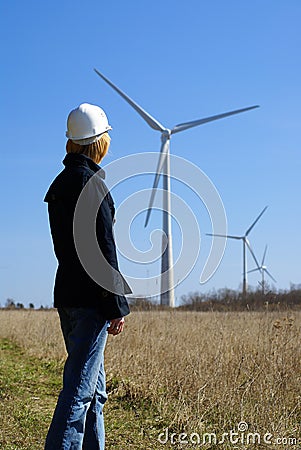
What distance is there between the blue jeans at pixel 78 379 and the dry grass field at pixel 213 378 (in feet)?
4.11

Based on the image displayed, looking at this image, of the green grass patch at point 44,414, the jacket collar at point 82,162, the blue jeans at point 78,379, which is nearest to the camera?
the blue jeans at point 78,379

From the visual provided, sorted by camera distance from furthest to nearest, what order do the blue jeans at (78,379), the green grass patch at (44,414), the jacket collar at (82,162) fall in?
1. the green grass patch at (44,414)
2. the jacket collar at (82,162)
3. the blue jeans at (78,379)

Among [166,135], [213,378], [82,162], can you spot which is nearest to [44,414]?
[213,378]

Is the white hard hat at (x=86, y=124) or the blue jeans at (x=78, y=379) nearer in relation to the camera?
the blue jeans at (x=78, y=379)

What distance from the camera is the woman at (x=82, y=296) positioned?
11.0 ft

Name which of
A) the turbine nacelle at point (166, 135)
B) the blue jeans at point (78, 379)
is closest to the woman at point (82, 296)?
the blue jeans at point (78, 379)

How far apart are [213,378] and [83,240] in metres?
2.68

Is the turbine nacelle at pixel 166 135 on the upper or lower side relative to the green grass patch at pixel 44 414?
upper

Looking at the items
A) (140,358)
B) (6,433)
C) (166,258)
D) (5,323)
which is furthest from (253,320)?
(166,258)

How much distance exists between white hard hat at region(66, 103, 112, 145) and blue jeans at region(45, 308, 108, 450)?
91cm

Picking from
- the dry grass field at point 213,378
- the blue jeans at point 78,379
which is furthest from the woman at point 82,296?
the dry grass field at point 213,378

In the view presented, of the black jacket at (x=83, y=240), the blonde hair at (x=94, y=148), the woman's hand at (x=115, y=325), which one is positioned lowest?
the woman's hand at (x=115, y=325)

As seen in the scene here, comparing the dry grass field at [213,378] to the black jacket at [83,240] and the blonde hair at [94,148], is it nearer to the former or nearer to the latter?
the black jacket at [83,240]

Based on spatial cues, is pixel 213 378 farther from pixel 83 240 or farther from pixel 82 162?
pixel 82 162
